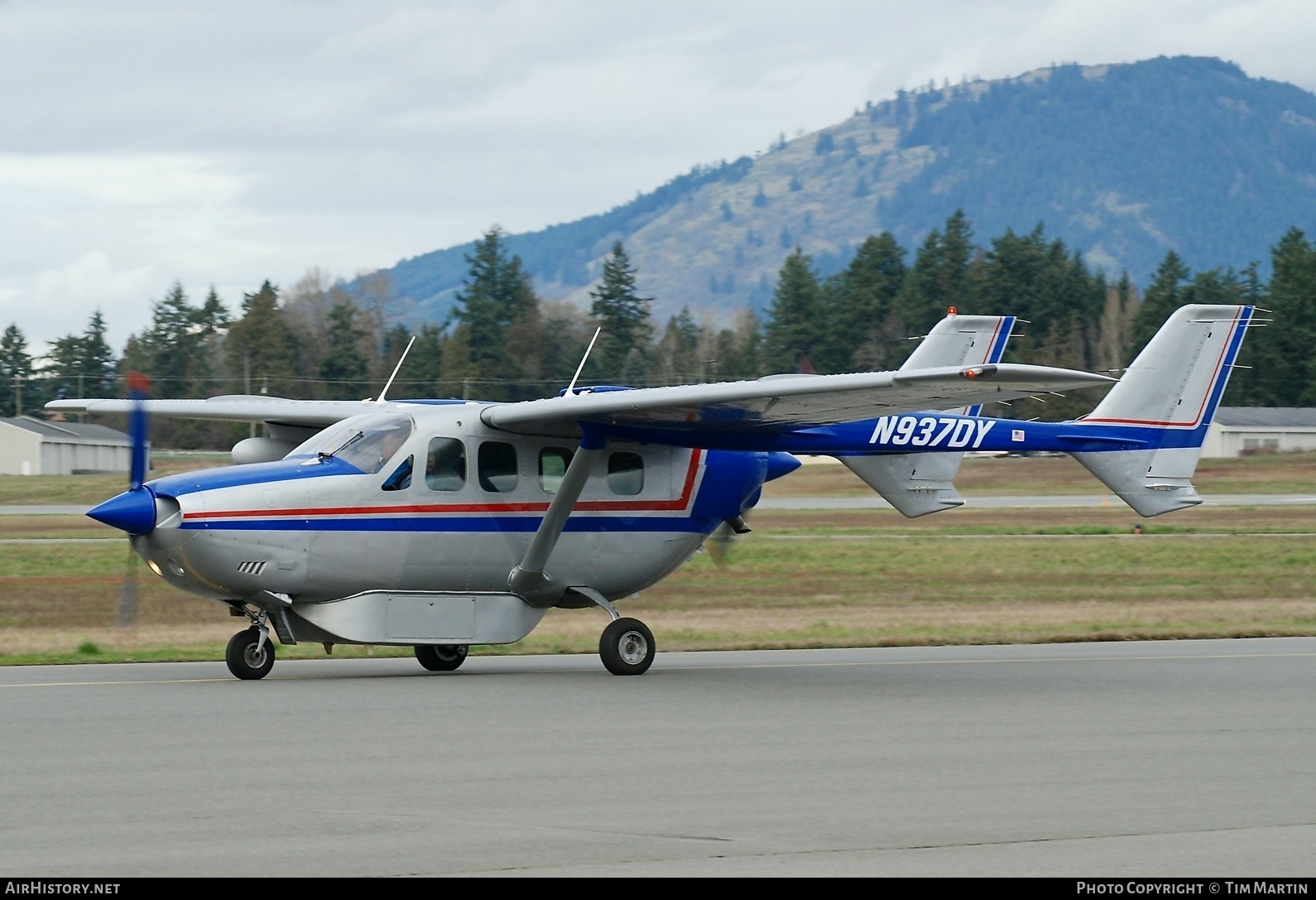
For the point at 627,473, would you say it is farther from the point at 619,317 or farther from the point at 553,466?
the point at 619,317

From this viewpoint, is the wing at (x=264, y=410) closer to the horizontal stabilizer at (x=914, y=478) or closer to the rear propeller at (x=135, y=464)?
the rear propeller at (x=135, y=464)

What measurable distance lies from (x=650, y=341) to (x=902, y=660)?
3529 inches

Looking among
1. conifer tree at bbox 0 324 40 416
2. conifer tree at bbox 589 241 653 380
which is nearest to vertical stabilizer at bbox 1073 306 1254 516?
conifer tree at bbox 589 241 653 380

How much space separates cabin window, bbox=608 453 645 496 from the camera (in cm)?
1672

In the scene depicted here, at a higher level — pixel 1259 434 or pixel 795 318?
pixel 795 318

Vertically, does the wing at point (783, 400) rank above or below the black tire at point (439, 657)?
above

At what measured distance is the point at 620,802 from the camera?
27.9 feet

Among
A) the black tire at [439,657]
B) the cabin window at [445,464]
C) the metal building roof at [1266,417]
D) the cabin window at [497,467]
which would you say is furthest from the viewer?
the metal building roof at [1266,417]

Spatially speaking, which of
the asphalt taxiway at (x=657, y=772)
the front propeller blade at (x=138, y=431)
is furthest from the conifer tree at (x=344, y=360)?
the asphalt taxiway at (x=657, y=772)

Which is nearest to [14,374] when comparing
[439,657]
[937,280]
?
[937,280]

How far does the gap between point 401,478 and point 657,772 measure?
6.56 meters

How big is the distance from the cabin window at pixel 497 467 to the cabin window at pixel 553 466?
1.05 ft

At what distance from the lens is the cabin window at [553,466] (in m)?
16.3

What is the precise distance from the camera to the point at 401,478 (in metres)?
15.5
